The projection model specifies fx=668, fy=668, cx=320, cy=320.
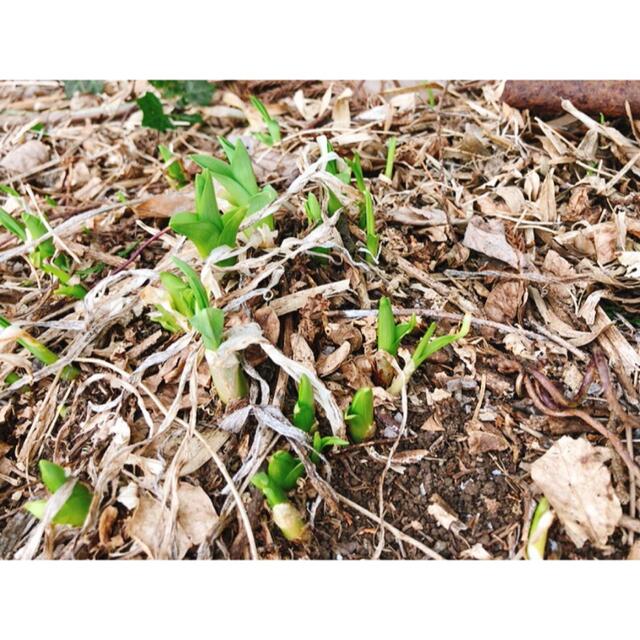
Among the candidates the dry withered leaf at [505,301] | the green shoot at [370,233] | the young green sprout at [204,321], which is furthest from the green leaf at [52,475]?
the dry withered leaf at [505,301]

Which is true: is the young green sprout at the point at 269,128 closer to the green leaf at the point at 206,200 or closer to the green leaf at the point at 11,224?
the green leaf at the point at 206,200

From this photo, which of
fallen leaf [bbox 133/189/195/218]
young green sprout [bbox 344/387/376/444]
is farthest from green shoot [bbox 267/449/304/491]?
fallen leaf [bbox 133/189/195/218]

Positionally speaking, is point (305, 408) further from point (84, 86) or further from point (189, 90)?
point (84, 86)

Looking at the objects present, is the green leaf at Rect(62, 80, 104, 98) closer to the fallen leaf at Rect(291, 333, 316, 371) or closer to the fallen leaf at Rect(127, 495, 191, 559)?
the fallen leaf at Rect(291, 333, 316, 371)

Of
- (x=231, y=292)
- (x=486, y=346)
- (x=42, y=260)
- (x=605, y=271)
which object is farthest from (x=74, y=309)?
(x=605, y=271)

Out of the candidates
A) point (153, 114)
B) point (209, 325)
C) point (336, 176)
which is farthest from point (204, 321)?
point (153, 114)
